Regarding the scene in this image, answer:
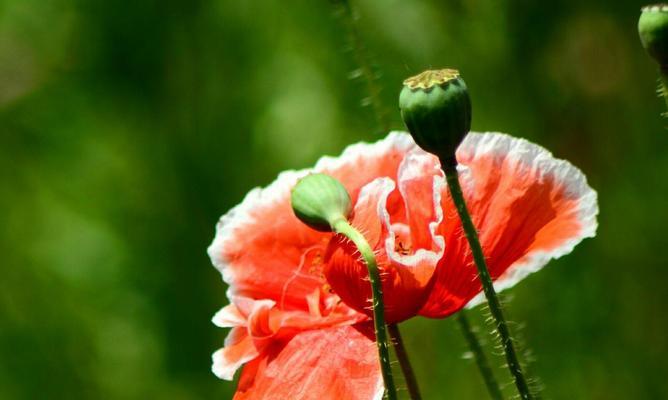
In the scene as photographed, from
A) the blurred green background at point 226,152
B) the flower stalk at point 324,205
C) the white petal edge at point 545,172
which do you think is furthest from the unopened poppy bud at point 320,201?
the blurred green background at point 226,152

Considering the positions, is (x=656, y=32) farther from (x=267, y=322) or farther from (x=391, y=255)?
(x=267, y=322)

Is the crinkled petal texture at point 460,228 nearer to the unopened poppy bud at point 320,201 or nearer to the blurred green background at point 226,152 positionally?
the unopened poppy bud at point 320,201

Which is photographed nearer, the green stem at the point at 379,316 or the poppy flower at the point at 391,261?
the green stem at the point at 379,316

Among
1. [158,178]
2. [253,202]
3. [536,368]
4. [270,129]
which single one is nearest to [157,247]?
[158,178]

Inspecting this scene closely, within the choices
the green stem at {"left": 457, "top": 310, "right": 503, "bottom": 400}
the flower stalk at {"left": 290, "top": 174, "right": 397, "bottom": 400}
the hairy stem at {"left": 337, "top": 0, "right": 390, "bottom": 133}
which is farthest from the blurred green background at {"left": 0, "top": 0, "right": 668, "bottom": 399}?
the flower stalk at {"left": 290, "top": 174, "right": 397, "bottom": 400}

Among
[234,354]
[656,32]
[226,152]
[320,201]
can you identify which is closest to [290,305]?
[234,354]

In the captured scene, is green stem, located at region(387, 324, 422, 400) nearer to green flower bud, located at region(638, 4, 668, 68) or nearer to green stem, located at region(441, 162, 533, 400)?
green stem, located at region(441, 162, 533, 400)
